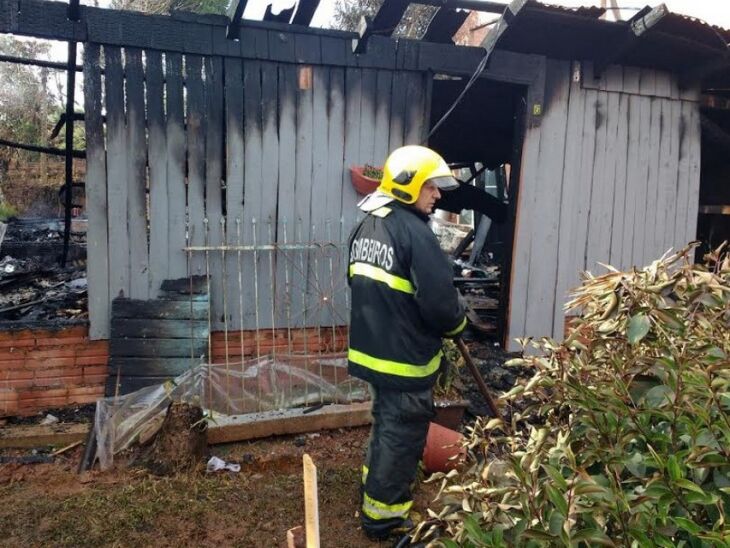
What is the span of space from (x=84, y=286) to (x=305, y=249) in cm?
268

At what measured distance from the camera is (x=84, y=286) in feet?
19.4

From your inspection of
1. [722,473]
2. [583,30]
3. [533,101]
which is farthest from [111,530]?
[583,30]

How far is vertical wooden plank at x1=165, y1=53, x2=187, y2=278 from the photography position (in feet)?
14.2

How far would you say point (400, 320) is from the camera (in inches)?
119

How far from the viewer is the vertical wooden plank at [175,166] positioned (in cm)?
434

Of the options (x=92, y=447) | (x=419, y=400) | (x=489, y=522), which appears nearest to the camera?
(x=489, y=522)

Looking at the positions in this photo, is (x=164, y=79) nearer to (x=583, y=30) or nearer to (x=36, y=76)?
(x=583, y=30)

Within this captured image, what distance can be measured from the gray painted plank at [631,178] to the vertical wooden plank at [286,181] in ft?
11.4

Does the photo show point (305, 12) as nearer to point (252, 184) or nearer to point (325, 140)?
point (325, 140)

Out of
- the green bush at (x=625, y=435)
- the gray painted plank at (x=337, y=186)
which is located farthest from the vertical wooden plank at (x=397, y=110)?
the green bush at (x=625, y=435)

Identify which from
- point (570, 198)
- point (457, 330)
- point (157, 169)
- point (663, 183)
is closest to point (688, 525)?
point (457, 330)

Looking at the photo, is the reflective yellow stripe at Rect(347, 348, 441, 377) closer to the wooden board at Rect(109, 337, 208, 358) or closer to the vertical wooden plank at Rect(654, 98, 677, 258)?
the wooden board at Rect(109, 337, 208, 358)

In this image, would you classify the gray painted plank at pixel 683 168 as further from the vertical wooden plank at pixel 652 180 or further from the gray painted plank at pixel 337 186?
the gray painted plank at pixel 337 186

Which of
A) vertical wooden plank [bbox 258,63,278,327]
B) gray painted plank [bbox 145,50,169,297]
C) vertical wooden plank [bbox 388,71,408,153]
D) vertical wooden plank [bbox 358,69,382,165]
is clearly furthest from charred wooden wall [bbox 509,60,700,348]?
gray painted plank [bbox 145,50,169,297]
